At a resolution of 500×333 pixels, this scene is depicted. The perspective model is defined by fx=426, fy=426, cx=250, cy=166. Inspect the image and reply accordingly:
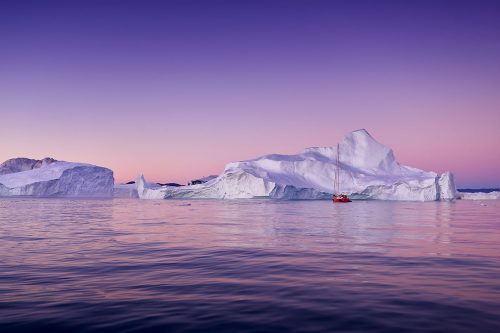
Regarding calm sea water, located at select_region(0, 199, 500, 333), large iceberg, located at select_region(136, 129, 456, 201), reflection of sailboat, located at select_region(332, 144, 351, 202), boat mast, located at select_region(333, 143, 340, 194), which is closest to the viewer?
calm sea water, located at select_region(0, 199, 500, 333)

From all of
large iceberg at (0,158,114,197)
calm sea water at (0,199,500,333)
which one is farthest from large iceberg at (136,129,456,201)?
calm sea water at (0,199,500,333)

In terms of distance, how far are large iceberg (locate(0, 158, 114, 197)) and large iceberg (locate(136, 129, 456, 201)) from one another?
29.2 meters

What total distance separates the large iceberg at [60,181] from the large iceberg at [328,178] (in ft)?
96.0

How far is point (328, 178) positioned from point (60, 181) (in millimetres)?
66070

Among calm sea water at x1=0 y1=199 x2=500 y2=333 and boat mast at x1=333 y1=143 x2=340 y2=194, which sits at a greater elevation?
boat mast at x1=333 y1=143 x2=340 y2=194

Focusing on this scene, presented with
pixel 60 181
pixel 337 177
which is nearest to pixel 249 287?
pixel 337 177

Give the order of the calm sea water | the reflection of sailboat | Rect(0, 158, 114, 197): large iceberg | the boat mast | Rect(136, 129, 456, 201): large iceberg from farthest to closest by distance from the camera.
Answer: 1. Rect(0, 158, 114, 197): large iceberg
2. the boat mast
3. Rect(136, 129, 456, 201): large iceberg
4. the reflection of sailboat
5. the calm sea water

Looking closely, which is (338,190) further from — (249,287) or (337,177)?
(249,287)

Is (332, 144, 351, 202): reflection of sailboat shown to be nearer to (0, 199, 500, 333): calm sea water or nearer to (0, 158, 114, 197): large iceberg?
(0, 199, 500, 333): calm sea water

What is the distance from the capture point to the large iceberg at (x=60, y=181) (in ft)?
337

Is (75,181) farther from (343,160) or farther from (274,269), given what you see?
(274,269)

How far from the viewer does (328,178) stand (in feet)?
262

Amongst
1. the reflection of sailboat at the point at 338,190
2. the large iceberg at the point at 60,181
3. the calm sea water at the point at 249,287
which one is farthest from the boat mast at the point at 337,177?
the large iceberg at the point at 60,181

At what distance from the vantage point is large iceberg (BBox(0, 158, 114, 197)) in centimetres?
10262
